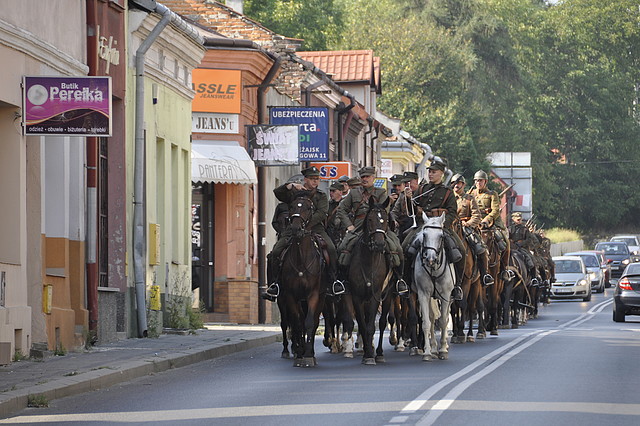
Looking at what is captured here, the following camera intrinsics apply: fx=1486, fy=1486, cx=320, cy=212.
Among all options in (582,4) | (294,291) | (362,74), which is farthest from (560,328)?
(582,4)

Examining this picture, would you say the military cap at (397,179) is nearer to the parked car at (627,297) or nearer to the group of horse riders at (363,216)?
the group of horse riders at (363,216)

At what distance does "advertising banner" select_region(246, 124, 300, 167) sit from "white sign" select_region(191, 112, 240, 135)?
34 centimetres

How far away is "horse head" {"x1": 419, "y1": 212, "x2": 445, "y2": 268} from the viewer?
19.0 metres

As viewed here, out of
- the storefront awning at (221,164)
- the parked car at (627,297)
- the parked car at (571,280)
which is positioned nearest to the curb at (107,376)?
the storefront awning at (221,164)

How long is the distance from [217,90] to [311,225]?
574 inches

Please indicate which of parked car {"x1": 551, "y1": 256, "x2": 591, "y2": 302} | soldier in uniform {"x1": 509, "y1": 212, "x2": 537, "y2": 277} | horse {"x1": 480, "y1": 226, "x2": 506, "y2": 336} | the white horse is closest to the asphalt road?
the white horse

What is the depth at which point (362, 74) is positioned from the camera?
52656 mm

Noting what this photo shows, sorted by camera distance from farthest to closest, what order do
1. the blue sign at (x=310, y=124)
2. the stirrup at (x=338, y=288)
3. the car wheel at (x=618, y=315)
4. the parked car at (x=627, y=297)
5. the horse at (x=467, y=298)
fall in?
the blue sign at (x=310, y=124)
the car wheel at (x=618, y=315)
the parked car at (x=627, y=297)
the horse at (x=467, y=298)
the stirrup at (x=338, y=288)

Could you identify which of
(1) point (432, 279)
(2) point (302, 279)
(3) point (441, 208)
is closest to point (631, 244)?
(3) point (441, 208)

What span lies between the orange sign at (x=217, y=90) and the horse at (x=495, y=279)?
8398mm

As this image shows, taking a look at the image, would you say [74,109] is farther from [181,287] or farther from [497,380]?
[181,287]

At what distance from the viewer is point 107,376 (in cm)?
1596

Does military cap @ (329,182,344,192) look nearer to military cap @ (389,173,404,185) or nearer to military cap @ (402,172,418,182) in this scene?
military cap @ (389,173,404,185)

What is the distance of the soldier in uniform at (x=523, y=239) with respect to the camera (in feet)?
110
